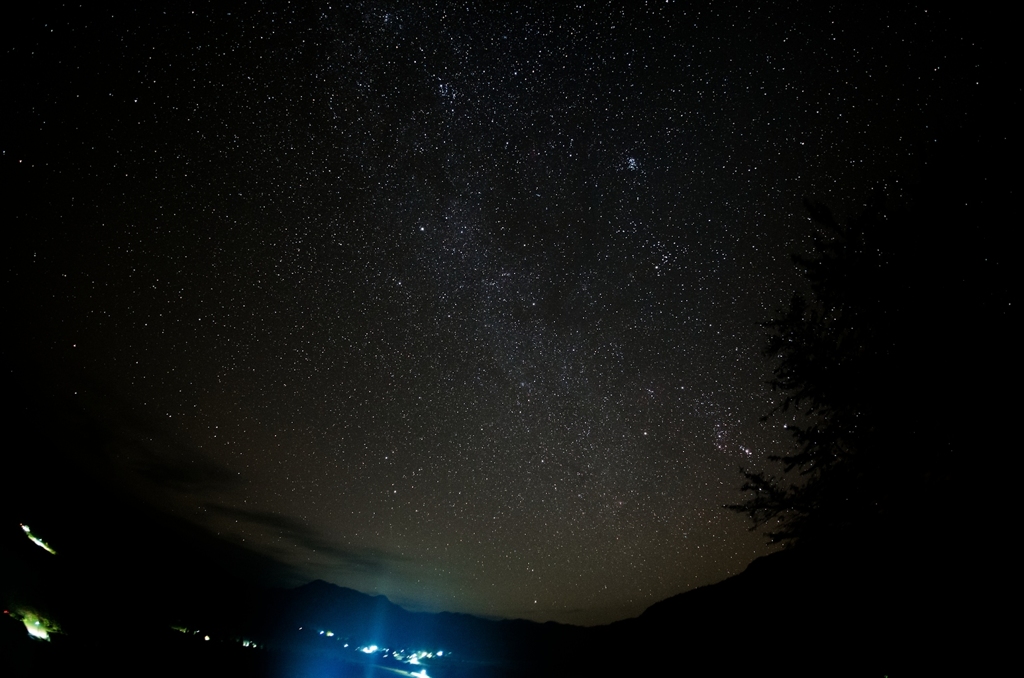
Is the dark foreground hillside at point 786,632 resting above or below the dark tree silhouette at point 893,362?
below

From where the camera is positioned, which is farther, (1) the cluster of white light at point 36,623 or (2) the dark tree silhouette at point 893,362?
(1) the cluster of white light at point 36,623

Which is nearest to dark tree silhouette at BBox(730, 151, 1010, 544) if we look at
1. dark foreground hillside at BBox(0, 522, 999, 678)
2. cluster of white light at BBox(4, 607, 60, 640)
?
dark foreground hillside at BBox(0, 522, 999, 678)

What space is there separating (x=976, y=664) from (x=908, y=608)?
0.95 m

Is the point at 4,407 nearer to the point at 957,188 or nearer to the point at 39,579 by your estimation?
the point at 39,579

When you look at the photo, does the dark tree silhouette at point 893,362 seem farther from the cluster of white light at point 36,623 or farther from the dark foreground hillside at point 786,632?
the cluster of white light at point 36,623

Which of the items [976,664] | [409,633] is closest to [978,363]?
[976,664]

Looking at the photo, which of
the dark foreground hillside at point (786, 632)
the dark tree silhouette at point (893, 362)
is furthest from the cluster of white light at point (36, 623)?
the dark tree silhouette at point (893, 362)

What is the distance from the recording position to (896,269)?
19.8 ft

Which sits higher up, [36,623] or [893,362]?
[893,362]

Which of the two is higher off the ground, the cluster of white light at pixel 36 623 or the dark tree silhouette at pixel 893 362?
the dark tree silhouette at pixel 893 362

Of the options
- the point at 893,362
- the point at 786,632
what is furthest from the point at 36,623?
the point at 786,632

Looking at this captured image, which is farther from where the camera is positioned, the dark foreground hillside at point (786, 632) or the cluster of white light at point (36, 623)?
the cluster of white light at point (36, 623)

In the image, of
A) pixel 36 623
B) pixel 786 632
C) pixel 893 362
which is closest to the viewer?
pixel 893 362

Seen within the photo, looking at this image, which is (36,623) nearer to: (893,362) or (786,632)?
Answer: (893,362)
